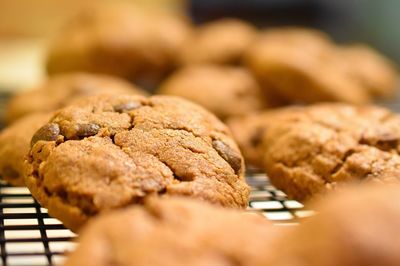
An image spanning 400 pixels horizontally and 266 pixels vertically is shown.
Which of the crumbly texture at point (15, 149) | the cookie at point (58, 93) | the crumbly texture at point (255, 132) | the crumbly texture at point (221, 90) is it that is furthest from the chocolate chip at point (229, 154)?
the crumbly texture at point (221, 90)

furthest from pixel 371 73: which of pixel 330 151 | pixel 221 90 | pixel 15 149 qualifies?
pixel 15 149

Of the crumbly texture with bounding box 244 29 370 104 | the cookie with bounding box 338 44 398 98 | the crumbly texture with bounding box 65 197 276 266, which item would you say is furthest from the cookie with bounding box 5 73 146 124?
the cookie with bounding box 338 44 398 98

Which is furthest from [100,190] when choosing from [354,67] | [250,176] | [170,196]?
[354,67]

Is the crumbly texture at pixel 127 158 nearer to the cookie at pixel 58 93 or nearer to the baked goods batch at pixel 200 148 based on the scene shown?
the baked goods batch at pixel 200 148

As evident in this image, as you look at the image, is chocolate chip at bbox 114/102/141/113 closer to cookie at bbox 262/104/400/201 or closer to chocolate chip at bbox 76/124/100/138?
chocolate chip at bbox 76/124/100/138

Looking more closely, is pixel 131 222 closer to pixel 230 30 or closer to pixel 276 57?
pixel 276 57
